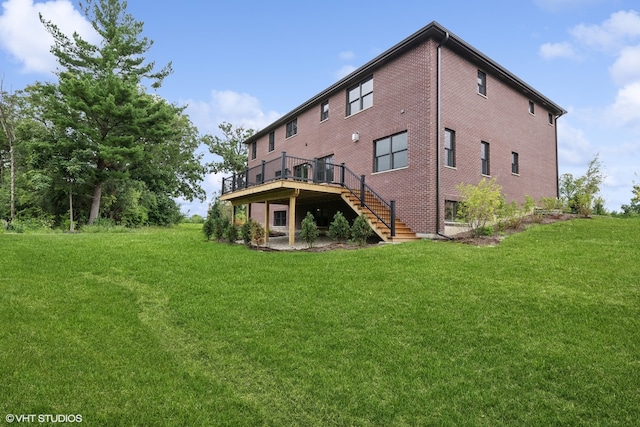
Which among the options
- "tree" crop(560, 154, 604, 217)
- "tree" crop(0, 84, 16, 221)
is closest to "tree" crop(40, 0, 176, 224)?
"tree" crop(0, 84, 16, 221)

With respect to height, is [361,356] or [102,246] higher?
[102,246]

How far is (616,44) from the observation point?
12273 millimetres

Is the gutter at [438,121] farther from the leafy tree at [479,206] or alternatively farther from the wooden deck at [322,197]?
the wooden deck at [322,197]

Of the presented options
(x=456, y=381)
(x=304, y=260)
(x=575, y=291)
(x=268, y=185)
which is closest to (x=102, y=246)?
(x=268, y=185)

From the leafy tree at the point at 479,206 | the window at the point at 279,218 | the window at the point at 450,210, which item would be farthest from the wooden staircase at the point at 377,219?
the window at the point at 279,218

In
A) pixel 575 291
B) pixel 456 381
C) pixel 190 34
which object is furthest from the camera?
pixel 190 34

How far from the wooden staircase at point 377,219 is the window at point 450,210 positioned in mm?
1440

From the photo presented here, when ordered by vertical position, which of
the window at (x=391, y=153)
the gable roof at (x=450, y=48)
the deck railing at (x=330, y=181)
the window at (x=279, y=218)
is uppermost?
the gable roof at (x=450, y=48)

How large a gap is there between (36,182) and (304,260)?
20006 millimetres

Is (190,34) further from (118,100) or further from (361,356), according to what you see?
(361,356)

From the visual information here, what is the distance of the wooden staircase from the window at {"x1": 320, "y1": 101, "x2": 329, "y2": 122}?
5334 millimetres

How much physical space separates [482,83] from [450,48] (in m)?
2.50

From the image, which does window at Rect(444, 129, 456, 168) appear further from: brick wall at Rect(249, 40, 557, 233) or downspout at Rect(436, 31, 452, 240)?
downspout at Rect(436, 31, 452, 240)

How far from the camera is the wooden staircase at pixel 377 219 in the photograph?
11.4 meters
